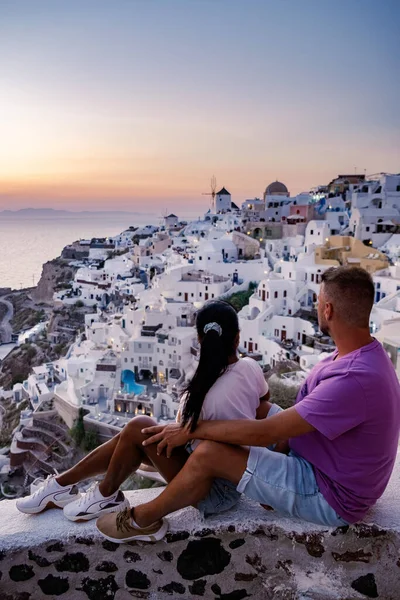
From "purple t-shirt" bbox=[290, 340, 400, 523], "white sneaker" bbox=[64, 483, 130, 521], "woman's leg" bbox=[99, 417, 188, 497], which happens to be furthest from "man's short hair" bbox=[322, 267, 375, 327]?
"white sneaker" bbox=[64, 483, 130, 521]

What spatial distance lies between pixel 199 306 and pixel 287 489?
1542cm

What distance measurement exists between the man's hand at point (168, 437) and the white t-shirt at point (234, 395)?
0.07 metres

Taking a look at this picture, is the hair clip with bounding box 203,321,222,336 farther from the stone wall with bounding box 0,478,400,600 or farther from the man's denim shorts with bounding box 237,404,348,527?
the stone wall with bounding box 0,478,400,600

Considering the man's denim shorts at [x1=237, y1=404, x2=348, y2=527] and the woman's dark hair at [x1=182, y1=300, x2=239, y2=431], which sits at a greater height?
the woman's dark hair at [x1=182, y1=300, x2=239, y2=431]

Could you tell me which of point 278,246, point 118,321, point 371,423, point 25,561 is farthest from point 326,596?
point 278,246

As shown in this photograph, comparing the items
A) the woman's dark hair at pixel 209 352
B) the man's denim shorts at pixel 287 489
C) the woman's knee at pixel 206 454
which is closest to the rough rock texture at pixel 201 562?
the man's denim shorts at pixel 287 489

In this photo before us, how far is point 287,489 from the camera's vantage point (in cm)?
188

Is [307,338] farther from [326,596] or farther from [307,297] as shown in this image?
[326,596]

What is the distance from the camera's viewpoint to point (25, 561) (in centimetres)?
201

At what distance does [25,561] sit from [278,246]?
81.1 feet

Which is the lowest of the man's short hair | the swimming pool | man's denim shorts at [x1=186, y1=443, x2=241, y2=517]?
the swimming pool

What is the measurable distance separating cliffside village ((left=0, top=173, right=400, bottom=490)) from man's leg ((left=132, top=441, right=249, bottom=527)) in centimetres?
418

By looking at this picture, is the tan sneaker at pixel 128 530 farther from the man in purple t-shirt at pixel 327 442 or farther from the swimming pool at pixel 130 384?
the swimming pool at pixel 130 384

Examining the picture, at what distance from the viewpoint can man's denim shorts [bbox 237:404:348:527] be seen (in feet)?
6.15
